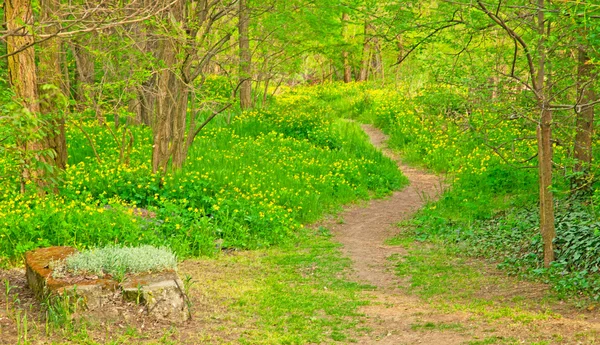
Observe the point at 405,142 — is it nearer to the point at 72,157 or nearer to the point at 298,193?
the point at 298,193

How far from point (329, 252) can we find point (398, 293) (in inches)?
82.4

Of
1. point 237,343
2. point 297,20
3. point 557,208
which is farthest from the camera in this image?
point 297,20

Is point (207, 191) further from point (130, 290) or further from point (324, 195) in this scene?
point (130, 290)

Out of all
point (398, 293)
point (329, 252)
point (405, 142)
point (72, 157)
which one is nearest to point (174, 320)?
point (398, 293)

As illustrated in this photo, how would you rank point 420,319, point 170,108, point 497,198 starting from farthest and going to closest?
point 497,198 < point 170,108 < point 420,319

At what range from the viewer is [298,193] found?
11727mm

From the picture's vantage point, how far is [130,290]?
19.9 ft

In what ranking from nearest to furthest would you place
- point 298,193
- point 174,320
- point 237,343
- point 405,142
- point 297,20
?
point 237,343 → point 174,320 → point 298,193 → point 297,20 → point 405,142

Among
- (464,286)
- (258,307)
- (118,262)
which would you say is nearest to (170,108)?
(118,262)

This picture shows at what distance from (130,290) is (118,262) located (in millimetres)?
496

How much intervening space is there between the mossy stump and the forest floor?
124mm

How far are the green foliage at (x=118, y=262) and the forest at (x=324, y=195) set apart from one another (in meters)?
0.06

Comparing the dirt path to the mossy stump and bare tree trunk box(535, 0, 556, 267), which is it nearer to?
bare tree trunk box(535, 0, 556, 267)

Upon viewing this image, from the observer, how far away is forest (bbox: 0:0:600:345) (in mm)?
5969
